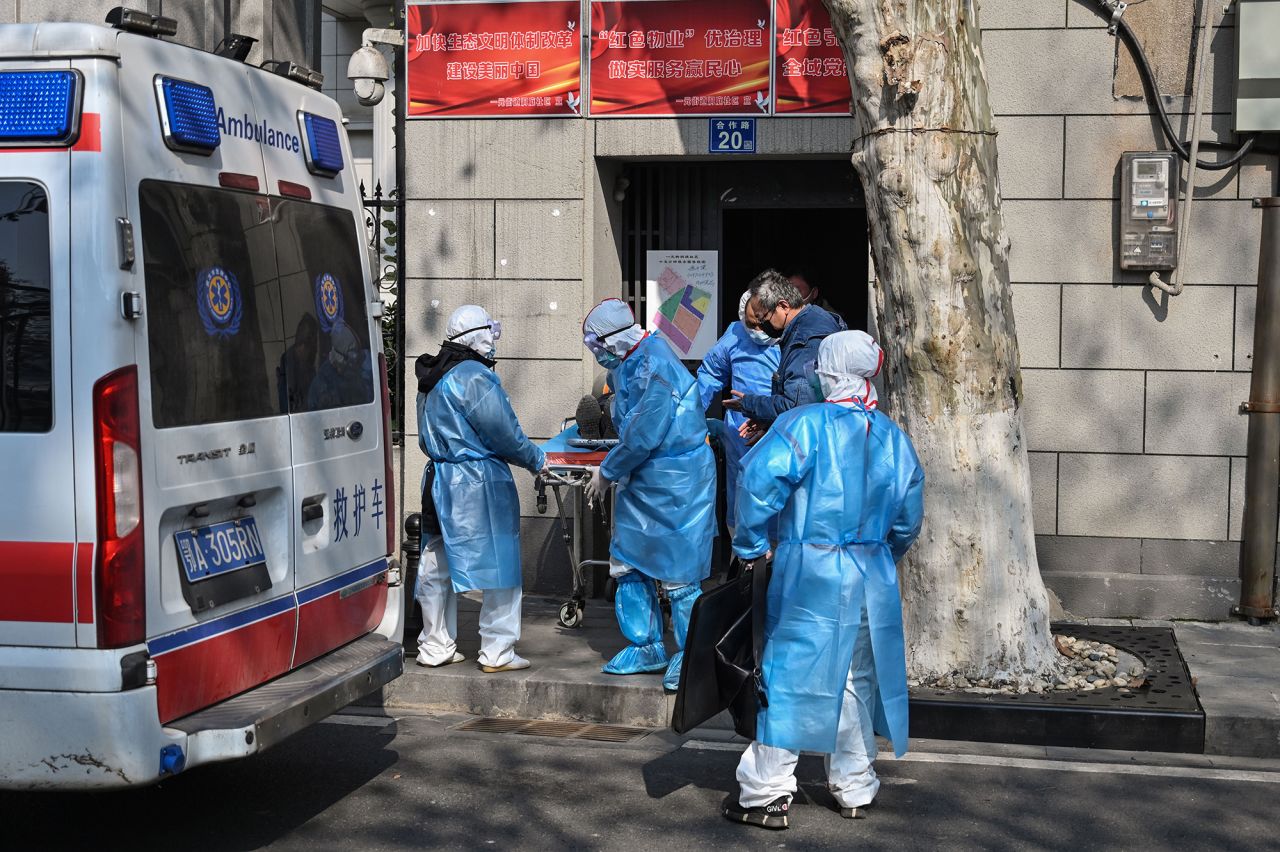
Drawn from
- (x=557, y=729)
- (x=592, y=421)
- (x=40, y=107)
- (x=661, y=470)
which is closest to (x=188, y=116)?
(x=40, y=107)

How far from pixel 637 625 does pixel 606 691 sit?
1.25ft

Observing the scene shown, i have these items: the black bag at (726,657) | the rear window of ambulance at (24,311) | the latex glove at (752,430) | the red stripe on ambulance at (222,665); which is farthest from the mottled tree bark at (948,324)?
the rear window of ambulance at (24,311)

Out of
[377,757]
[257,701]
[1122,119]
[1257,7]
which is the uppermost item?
[1257,7]

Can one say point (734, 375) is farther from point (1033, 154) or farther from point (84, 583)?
point (84, 583)

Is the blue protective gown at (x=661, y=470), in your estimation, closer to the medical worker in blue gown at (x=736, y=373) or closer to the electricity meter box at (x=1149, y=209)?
the medical worker in blue gown at (x=736, y=373)

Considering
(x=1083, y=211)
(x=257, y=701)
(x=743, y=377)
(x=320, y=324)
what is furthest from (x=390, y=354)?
(x=257, y=701)

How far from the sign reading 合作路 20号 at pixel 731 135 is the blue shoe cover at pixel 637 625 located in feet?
9.94

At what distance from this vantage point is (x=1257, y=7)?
795 centimetres

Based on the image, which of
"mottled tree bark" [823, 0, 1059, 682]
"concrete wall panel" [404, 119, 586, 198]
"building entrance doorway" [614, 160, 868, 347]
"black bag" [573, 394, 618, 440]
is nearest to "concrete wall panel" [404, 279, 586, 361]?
"concrete wall panel" [404, 119, 586, 198]

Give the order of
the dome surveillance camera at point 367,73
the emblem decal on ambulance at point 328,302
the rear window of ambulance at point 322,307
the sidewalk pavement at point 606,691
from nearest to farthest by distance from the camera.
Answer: the rear window of ambulance at point 322,307 < the emblem decal on ambulance at point 328,302 < the sidewalk pavement at point 606,691 < the dome surveillance camera at point 367,73

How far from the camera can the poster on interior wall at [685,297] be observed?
373 inches

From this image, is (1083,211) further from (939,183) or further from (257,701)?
(257,701)

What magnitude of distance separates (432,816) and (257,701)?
867 millimetres

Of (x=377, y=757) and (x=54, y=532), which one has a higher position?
(x=54, y=532)
